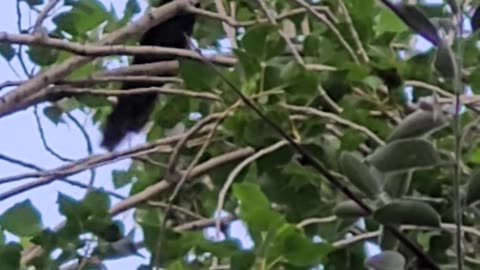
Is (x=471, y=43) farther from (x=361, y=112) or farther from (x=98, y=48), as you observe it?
(x=98, y=48)

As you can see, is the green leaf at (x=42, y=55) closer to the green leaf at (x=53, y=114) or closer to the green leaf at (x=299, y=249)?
the green leaf at (x=53, y=114)

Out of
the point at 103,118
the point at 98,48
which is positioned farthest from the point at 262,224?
the point at 103,118

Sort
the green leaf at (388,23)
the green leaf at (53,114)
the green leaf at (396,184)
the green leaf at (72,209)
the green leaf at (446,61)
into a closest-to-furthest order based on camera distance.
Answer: the green leaf at (446,61) < the green leaf at (396,184) < the green leaf at (72,209) < the green leaf at (388,23) < the green leaf at (53,114)

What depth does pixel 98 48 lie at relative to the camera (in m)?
0.95

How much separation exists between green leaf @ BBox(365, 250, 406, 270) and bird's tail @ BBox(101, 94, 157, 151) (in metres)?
0.60

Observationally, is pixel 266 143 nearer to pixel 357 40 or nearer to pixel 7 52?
pixel 357 40

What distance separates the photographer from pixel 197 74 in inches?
35.9

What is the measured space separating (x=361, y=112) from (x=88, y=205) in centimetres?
23

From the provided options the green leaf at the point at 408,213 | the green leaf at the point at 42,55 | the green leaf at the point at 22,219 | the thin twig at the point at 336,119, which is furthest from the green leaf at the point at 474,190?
the green leaf at the point at 42,55

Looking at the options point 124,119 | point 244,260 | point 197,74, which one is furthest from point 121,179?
point 244,260

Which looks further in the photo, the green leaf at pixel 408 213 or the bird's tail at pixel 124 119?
the bird's tail at pixel 124 119

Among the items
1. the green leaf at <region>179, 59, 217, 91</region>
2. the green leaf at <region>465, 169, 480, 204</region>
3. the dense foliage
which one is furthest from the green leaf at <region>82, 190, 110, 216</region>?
the green leaf at <region>465, 169, 480, 204</region>

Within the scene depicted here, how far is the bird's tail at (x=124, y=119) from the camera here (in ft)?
3.94

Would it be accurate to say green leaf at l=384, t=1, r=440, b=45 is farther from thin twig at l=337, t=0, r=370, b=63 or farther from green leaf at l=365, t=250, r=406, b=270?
thin twig at l=337, t=0, r=370, b=63
